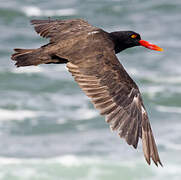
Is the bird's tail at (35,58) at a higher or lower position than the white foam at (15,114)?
higher

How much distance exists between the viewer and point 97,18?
1886 cm

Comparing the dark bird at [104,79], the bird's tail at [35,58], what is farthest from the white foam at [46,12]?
the bird's tail at [35,58]

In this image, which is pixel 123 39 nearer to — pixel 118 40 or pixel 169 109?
pixel 118 40

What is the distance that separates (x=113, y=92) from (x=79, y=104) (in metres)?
7.95

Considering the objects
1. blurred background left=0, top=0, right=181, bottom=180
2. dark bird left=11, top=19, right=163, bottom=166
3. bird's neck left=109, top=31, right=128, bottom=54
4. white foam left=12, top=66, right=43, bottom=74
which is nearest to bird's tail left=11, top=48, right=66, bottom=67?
dark bird left=11, top=19, right=163, bottom=166

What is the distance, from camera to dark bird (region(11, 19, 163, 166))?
311 inches

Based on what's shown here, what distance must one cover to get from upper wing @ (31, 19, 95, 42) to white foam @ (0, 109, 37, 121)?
5911 millimetres

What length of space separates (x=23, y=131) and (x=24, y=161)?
1.14m

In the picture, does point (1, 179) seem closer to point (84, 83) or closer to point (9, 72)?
point (9, 72)

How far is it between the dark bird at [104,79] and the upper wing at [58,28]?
0.24 m

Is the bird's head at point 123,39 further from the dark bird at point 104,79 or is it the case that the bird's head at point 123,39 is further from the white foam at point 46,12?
the white foam at point 46,12

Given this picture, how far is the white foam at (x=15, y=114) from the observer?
15547 mm

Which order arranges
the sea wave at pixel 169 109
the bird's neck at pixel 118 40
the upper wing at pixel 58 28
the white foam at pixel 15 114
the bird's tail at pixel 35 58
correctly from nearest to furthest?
the bird's tail at pixel 35 58, the upper wing at pixel 58 28, the bird's neck at pixel 118 40, the white foam at pixel 15 114, the sea wave at pixel 169 109

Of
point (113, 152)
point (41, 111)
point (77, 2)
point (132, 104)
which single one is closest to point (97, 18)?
point (77, 2)
